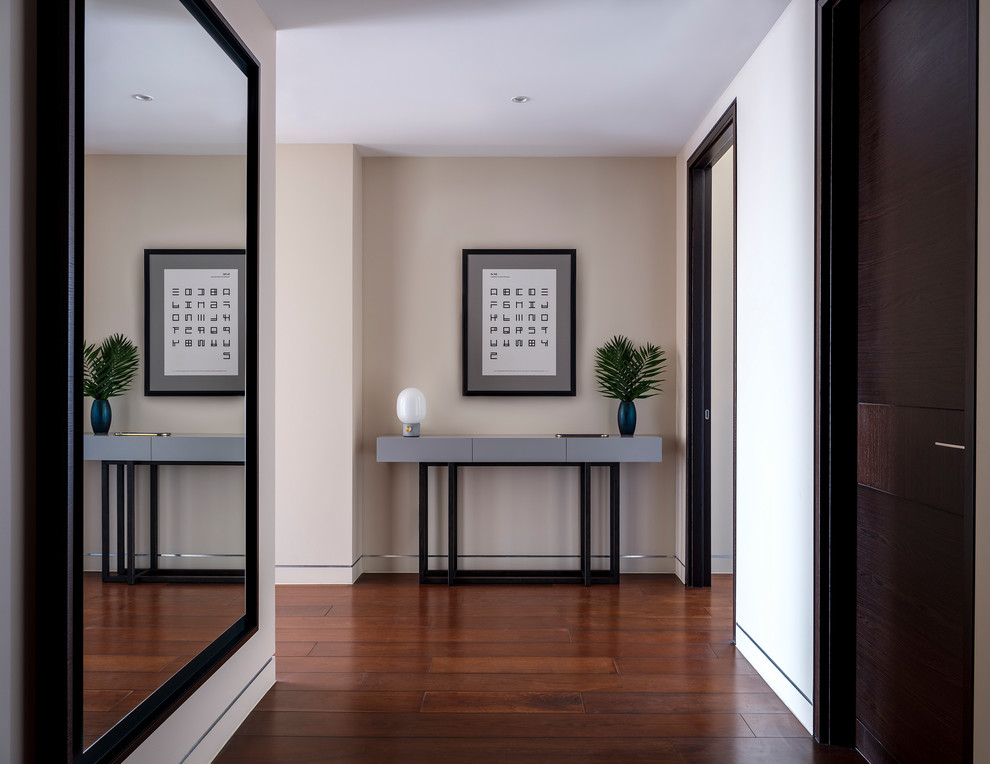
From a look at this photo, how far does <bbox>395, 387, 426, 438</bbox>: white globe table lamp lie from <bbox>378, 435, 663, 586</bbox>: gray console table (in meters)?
0.08

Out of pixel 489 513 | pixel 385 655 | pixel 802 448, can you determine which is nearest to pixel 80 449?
pixel 385 655

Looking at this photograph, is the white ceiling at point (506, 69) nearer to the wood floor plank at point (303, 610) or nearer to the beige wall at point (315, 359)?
the beige wall at point (315, 359)

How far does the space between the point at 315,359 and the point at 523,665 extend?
2.13 m

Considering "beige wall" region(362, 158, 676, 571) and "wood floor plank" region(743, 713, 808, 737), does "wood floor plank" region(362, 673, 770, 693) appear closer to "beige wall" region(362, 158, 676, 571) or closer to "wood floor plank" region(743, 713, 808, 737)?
"wood floor plank" region(743, 713, 808, 737)

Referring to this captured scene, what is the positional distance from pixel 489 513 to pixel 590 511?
Result: 0.61m

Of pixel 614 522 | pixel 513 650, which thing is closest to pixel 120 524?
pixel 513 650

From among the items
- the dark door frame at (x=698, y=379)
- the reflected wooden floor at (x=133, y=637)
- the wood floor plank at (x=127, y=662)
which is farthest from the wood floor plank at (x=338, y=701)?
the dark door frame at (x=698, y=379)

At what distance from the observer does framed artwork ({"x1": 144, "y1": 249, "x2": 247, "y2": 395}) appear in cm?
188

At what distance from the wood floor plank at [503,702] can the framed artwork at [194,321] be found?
1266 millimetres

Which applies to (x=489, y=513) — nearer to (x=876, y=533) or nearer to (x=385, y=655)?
(x=385, y=655)

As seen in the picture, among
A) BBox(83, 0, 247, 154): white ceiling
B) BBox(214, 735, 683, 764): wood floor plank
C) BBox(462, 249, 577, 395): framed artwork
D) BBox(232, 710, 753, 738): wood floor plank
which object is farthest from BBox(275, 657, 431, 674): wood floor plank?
BBox(83, 0, 247, 154): white ceiling

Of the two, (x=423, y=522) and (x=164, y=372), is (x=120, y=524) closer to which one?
(x=164, y=372)

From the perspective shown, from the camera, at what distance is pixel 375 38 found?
2.89 m

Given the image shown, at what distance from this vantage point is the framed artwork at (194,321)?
6.17ft
